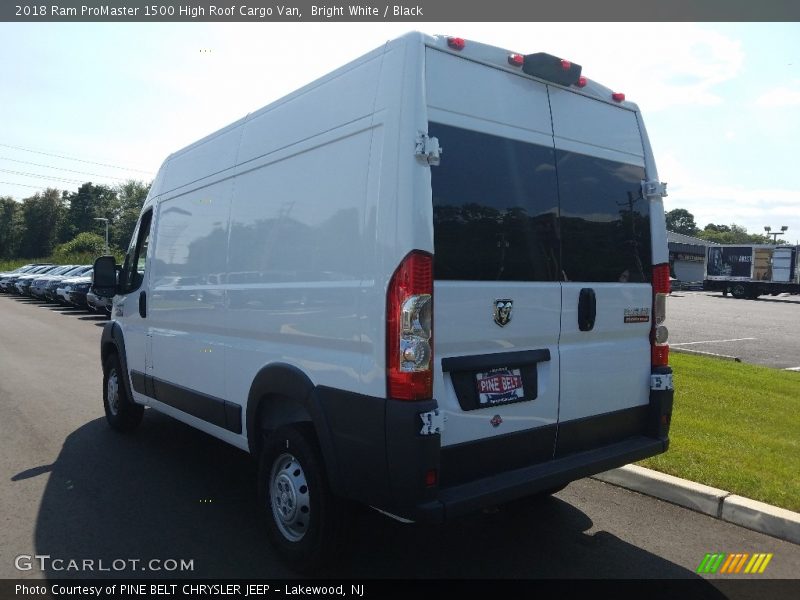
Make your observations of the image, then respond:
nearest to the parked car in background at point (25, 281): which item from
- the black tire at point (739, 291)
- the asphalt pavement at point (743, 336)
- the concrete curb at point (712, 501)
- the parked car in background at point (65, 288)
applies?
the parked car in background at point (65, 288)

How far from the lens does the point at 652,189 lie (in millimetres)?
4219

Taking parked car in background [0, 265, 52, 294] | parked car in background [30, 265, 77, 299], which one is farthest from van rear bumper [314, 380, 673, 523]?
parked car in background [0, 265, 52, 294]

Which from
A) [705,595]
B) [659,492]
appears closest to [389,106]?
[705,595]

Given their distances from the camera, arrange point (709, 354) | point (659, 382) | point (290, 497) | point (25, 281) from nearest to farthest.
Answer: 1. point (290, 497)
2. point (659, 382)
3. point (709, 354)
4. point (25, 281)

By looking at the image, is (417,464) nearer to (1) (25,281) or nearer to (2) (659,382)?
(2) (659,382)

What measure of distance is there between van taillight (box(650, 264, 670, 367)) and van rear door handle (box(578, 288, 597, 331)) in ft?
2.18

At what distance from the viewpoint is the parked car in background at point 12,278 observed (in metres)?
33.7

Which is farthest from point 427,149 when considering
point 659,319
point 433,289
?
point 659,319

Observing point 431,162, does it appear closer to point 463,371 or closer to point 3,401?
point 463,371

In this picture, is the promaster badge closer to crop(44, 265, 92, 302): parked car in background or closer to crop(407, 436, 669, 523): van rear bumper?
crop(407, 436, 669, 523): van rear bumper

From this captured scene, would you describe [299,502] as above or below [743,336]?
above

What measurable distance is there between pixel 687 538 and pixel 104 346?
5755 mm

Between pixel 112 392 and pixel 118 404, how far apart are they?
0.24m

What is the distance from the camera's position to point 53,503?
443 cm
